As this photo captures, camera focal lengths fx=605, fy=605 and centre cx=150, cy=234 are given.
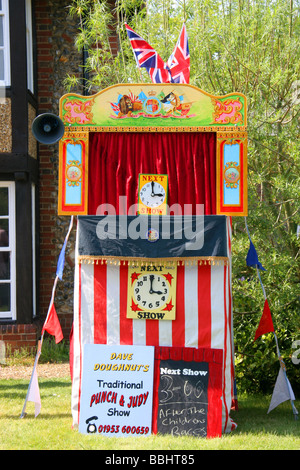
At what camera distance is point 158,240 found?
511 centimetres

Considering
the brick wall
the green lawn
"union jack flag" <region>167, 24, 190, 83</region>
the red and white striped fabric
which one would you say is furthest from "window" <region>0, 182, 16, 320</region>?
"union jack flag" <region>167, 24, 190, 83</region>

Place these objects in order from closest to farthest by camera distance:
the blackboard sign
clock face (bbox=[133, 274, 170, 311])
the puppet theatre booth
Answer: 1. the blackboard sign
2. the puppet theatre booth
3. clock face (bbox=[133, 274, 170, 311])

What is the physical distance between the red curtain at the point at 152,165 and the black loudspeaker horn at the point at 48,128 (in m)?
0.34

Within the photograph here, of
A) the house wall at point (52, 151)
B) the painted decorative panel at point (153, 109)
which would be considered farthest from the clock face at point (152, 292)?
the house wall at point (52, 151)

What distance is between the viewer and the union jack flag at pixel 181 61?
559 cm

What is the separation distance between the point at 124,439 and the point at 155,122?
2676 mm

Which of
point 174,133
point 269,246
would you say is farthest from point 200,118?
point 269,246

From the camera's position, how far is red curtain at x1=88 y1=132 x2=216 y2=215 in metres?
5.37

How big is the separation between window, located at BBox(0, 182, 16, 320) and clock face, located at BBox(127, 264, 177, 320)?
3.98 m

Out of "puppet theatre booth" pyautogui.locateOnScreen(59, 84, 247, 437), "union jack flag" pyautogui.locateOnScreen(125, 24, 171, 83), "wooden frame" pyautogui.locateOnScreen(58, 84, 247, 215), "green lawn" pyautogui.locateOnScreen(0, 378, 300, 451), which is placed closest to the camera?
"green lawn" pyautogui.locateOnScreen(0, 378, 300, 451)

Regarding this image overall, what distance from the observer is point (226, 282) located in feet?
16.9

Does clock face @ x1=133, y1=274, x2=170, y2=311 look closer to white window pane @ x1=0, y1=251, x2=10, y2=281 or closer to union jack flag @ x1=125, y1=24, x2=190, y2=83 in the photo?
union jack flag @ x1=125, y1=24, x2=190, y2=83

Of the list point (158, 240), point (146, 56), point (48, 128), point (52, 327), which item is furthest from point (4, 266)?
point (146, 56)

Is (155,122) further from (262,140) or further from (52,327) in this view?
(52,327)
